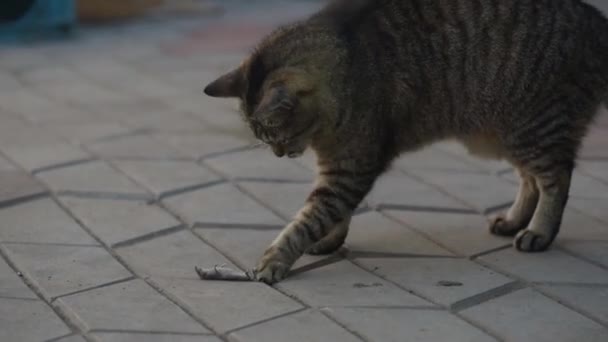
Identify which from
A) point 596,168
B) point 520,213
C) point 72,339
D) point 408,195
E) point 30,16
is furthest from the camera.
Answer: point 30,16

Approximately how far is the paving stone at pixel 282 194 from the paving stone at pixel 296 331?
43.2 inches

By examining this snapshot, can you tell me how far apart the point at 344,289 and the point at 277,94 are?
0.72 metres

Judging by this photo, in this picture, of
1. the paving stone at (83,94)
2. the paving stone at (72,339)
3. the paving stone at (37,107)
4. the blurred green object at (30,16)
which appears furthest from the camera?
the blurred green object at (30,16)

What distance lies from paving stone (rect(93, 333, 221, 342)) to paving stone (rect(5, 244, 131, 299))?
1.37 ft

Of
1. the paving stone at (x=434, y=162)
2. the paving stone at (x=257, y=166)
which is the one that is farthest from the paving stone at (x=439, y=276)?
the paving stone at (x=434, y=162)

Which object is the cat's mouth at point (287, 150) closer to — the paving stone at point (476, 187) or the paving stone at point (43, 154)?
the paving stone at point (476, 187)

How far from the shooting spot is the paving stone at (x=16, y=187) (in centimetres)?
502

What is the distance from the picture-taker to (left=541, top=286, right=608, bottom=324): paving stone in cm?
394

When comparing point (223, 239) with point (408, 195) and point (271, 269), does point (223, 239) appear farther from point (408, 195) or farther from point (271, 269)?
point (408, 195)

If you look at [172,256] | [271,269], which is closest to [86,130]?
[172,256]

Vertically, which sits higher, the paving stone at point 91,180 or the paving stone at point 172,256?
the paving stone at point 172,256

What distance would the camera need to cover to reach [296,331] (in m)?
3.74

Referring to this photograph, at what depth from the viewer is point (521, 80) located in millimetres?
4484

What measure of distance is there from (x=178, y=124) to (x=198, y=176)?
2.91 feet
